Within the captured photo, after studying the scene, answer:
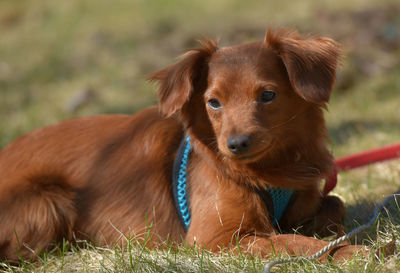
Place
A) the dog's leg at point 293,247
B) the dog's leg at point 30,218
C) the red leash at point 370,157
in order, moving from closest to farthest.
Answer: the dog's leg at point 293,247, the dog's leg at point 30,218, the red leash at point 370,157

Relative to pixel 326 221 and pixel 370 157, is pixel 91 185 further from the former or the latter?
pixel 370 157

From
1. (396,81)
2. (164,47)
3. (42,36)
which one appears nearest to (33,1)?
(42,36)

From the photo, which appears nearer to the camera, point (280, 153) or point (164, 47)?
point (280, 153)

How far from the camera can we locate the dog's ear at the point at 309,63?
9.13 ft

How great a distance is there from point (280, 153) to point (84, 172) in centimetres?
119

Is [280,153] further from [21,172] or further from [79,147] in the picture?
[21,172]

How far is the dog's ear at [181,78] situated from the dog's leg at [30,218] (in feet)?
2.79

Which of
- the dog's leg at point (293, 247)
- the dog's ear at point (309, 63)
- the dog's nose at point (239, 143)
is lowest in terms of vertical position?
the dog's leg at point (293, 247)

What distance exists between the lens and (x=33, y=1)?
12.7 m

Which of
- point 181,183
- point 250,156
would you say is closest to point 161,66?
point 181,183

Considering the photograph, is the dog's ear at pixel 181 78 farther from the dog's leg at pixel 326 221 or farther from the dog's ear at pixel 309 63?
the dog's leg at pixel 326 221

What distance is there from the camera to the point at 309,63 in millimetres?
2840

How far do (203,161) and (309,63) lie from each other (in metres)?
0.82

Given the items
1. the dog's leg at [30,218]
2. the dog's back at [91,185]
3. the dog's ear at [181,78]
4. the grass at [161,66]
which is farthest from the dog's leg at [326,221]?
the dog's leg at [30,218]
